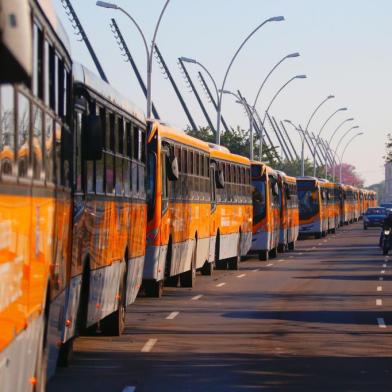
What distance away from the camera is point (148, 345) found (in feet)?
58.9

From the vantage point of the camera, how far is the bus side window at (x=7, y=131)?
22.4ft

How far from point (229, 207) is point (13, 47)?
34.2 metres

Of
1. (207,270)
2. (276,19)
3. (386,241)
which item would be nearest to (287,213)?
(386,241)

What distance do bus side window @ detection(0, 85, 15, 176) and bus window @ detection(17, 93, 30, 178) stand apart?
275 mm

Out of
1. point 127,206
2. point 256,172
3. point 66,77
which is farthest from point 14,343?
point 256,172

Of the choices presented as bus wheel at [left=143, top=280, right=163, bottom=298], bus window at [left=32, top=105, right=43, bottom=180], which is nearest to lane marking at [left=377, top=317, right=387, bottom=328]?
bus wheel at [left=143, top=280, right=163, bottom=298]

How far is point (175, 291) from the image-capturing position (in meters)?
30.3

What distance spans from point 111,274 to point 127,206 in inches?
79.3

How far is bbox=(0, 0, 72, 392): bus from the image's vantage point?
6642mm

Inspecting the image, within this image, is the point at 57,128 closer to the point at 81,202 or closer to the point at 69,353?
the point at 81,202

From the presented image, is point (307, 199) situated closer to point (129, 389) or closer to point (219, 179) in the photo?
point (219, 179)

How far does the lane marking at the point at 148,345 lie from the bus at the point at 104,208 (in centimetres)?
51

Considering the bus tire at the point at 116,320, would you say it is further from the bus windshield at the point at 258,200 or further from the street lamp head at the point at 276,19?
the street lamp head at the point at 276,19

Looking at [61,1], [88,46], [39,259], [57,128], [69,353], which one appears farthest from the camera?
[88,46]
